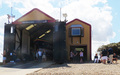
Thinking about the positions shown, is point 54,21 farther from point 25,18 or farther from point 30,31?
point 30,31

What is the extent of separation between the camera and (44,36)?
3244 cm

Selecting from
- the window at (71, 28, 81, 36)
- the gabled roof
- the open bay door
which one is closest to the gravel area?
the open bay door

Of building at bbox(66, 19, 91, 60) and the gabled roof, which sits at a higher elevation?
the gabled roof

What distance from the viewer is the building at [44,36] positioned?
62.4 feet

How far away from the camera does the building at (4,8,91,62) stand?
19031mm

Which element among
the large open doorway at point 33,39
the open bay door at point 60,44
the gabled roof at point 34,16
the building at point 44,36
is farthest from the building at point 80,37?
the open bay door at point 60,44

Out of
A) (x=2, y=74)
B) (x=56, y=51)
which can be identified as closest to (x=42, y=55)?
(x=56, y=51)

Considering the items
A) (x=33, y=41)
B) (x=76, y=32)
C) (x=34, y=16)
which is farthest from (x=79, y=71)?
(x=33, y=41)

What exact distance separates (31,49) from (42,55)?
6691 mm

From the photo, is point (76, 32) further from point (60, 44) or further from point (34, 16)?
point (60, 44)

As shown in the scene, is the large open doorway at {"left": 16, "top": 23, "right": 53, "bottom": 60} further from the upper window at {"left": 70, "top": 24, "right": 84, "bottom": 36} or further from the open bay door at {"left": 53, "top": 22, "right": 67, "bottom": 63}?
the open bay door at {"left": 53, "top": 22, "right": 67, "bottom": 63}

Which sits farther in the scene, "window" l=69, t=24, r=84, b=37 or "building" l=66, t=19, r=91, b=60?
"building" l=66, t=19, r=91, b=60

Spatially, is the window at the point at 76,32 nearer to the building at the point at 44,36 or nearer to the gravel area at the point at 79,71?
the building at the point at 44,36

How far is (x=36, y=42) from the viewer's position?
28609 millimetres
